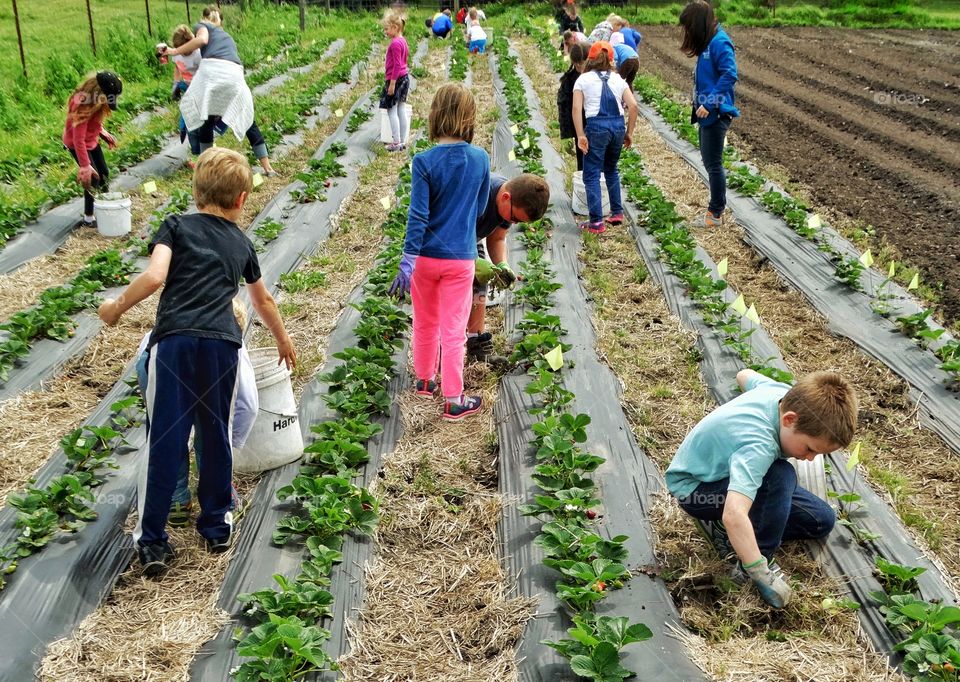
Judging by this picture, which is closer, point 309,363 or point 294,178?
point 309,363

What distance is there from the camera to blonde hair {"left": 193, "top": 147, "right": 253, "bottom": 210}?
2957 mm

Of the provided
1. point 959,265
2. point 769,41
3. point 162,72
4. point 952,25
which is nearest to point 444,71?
point 162,72

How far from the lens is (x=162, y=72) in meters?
13.8

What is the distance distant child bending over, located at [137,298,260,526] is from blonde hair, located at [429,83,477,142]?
4.12 ft

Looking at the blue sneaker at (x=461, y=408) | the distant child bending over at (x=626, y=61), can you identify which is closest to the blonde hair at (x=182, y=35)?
the distant child bending over at (x=626, y=61)

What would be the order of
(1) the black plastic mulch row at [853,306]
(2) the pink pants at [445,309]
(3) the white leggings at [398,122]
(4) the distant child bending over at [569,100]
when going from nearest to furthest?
(2) the pink pants at [445,309], (1) the black plastic mulch row at [853,306], (4) the distant child bending over at [569,100], (3) the white leggings at [398,122]

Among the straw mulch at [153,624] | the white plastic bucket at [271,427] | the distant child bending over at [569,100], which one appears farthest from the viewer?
the distant child bending over at [569,100]

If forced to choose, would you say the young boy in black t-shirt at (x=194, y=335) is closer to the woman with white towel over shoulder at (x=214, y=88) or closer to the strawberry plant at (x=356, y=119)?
the woman with white towel over shoulder at (x=214, y=88)

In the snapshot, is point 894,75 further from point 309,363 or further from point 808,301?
point 309,363

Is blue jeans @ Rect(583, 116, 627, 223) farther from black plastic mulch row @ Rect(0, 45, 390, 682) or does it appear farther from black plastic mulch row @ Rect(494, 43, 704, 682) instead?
black plastic mulch row @ Rect(0, 45, 390, 682)

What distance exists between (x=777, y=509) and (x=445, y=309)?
1854 mm

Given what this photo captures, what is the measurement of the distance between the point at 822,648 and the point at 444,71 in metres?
13.5

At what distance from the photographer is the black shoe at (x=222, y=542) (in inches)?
131

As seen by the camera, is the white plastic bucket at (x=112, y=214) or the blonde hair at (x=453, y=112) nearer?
the blonde hair at (x=453, y=112)
